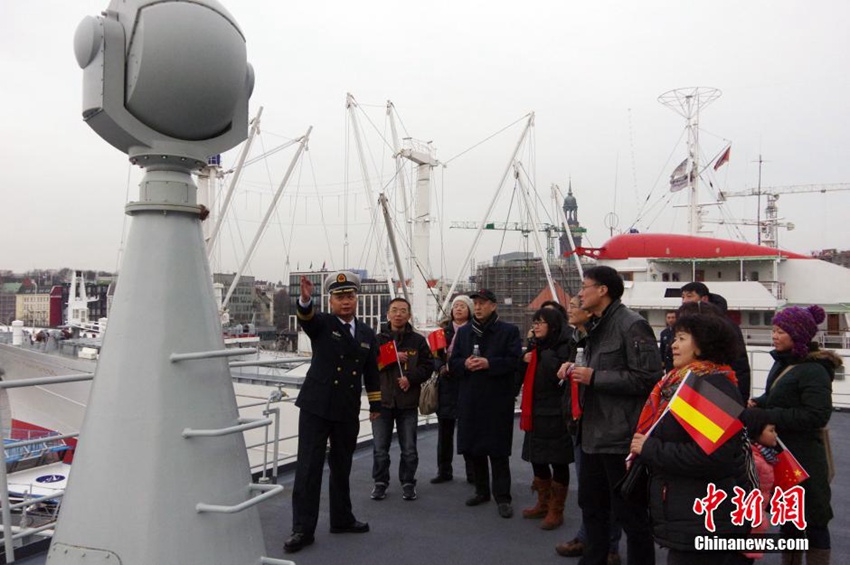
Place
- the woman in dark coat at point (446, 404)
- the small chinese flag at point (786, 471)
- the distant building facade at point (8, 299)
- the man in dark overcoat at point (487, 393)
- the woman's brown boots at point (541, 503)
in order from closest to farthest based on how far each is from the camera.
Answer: the small chinese flag at point (786, 471), the woman's brown boots at point (541, 503), the man in dark overcoat at point (487, 393), the woman in dark coat at point (446, 404), the distant building facade at point (8, 299)

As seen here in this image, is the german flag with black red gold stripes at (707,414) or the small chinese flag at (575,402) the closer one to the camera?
the german flag with black red gold stripes at (707,414)

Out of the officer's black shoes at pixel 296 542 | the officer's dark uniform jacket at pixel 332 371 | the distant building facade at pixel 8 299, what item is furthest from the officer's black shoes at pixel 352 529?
the distant building facade at pixel 8 299

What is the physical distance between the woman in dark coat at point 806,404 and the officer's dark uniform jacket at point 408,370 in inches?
108

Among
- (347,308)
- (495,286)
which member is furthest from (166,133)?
(495,286)

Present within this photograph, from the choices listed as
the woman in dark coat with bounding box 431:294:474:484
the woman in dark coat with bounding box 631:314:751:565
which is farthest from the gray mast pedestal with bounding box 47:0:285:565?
the woman in dark coat with bounding box 431:294:474:484

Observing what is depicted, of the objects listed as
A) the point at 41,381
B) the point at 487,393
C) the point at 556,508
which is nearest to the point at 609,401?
the point at 556,508

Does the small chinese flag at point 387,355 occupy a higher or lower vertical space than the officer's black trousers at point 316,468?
higher

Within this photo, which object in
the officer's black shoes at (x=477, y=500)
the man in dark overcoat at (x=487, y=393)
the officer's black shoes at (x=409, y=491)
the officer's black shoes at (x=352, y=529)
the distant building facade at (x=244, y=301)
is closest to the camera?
the officer's black shoes at (x=352, y=529)

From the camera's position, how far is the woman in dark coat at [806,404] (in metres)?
2.89

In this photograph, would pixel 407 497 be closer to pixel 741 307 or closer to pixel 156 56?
pixel 156 56

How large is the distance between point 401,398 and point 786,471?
2976mm

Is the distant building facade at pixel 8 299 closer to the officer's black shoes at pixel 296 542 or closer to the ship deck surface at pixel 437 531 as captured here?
the ship deck surface at pixel 437 531

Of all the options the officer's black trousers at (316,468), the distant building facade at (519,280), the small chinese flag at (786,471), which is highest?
the distant building facade at (519,280)

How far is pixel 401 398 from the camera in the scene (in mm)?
5074
